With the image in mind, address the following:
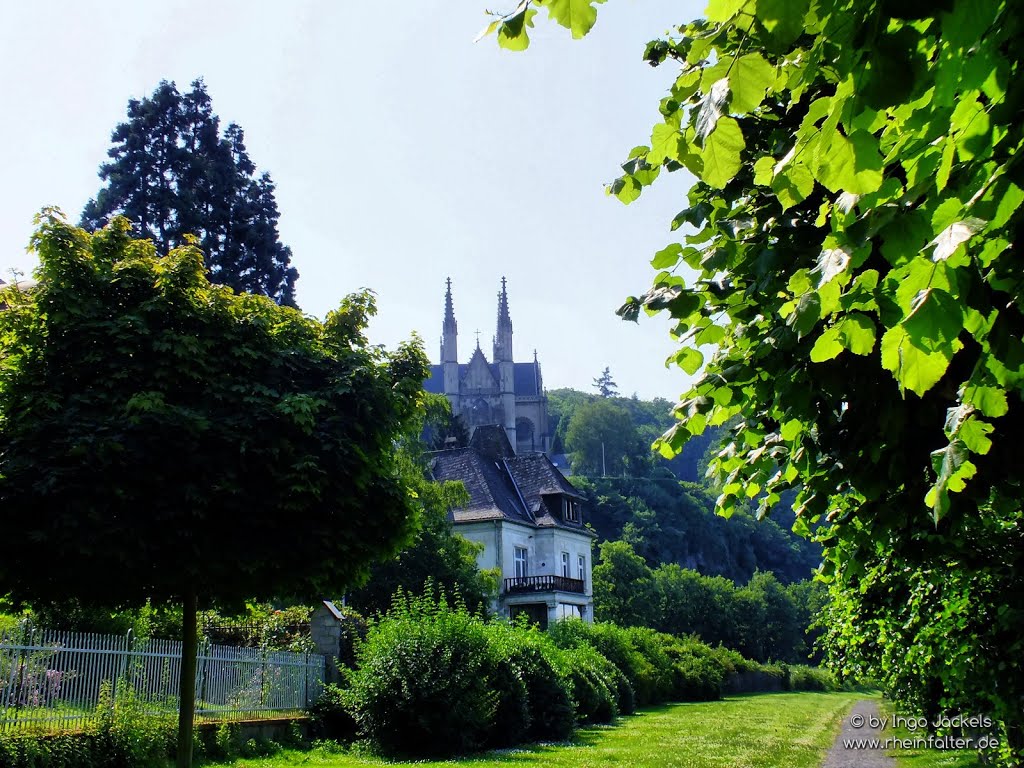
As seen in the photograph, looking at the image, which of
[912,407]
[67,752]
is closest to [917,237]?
[912,407]

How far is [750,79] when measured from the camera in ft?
7.89

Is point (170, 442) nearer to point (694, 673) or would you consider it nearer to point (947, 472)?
point (947, 472)

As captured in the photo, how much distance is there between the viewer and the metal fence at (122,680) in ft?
40.5

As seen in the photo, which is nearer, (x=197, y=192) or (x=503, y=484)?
(x=197, y=192)

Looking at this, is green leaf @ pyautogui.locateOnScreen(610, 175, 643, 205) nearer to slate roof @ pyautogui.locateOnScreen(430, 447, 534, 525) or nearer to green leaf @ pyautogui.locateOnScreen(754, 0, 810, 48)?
green leaf @ pyautogui.locateOnScreen(754, 0, 810, 48)

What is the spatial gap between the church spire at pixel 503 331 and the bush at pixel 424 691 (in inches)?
3928

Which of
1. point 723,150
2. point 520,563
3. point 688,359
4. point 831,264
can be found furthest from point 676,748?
point 520,563

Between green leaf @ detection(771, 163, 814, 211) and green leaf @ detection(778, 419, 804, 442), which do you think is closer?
green leaf @ detection(771, 163, 814, 211)

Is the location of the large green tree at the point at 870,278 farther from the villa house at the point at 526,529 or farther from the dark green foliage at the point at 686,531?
the dark green foliage at the point at 686,531

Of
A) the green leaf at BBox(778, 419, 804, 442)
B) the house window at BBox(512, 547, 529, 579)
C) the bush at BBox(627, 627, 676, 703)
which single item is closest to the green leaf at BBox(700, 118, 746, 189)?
the green leaf at BBox(778, 419, 804, 442)

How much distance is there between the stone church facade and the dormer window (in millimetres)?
60535

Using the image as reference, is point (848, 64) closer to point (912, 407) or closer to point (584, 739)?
point (912, 407)

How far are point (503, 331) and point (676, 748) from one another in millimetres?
101941

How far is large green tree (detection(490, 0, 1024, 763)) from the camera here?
7.20 ft
